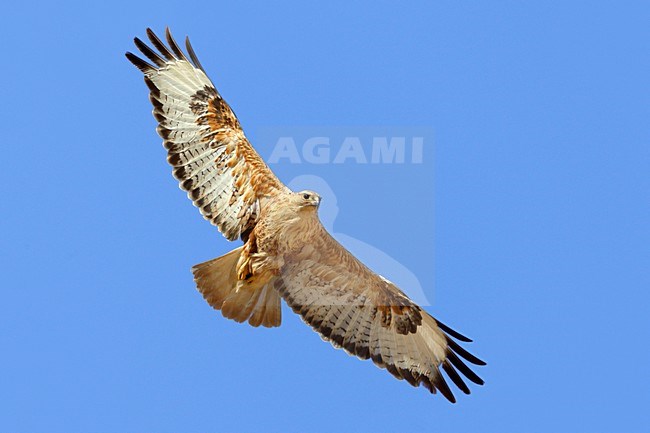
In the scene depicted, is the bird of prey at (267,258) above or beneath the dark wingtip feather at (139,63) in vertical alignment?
beneath

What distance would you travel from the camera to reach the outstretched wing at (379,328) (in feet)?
29.1

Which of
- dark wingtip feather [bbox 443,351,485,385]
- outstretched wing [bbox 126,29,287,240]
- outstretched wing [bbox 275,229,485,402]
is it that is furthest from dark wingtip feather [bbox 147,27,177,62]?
dark wingtip feather [bbox 443,351,485,385]

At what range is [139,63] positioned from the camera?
8.77 meters

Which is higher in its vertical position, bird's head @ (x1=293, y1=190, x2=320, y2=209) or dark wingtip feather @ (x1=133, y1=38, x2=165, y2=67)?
dark wingtip feather @ (x1=133, y1=38, x2=165, y2=67)

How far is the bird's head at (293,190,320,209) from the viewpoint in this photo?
7.88m

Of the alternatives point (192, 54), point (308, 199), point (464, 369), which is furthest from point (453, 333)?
point (192, 54)

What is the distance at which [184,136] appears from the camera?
8.70 m

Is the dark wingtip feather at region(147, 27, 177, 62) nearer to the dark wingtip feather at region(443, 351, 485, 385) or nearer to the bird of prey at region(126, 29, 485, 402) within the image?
the bird of prey at region(126, 29, 485, 402)

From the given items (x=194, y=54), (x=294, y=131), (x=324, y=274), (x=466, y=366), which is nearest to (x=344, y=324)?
(x=324, y=274)

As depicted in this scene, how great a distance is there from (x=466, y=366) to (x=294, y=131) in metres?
2.86

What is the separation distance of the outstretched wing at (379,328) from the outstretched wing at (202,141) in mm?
886

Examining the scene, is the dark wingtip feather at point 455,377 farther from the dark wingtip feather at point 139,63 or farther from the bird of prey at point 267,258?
Answer: the dark wingtip feather at point 139,63

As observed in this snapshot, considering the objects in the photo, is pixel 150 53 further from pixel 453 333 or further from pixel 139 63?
pixel 453 333

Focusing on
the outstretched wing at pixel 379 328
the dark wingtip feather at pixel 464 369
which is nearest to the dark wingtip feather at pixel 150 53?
the outstretched wing at pixel 379 328
